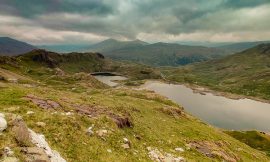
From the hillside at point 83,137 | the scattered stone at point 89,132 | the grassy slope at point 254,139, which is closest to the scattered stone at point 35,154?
the hillside at point 83,137

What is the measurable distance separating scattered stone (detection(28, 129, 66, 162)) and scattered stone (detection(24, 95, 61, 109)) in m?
10.6

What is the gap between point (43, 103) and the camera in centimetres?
3691

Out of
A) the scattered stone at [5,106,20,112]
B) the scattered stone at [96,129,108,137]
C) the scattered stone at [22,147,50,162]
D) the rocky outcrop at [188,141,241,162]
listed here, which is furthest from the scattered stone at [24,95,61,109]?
the rocky outcrop at [188,141,241,162]

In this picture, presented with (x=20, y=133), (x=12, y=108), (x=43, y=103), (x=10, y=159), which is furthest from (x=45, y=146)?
(x=43, y=103)

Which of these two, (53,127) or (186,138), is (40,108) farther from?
(186,138)

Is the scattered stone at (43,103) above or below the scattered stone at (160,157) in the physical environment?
above

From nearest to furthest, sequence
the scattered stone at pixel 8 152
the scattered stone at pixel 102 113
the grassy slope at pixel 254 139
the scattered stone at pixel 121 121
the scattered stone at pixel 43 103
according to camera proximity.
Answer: the scattered stone at pixel 8 152 → the scattered stone at pixel 43 103 → the scattered stone at pixel 102 113 → the scattered stone at pixel 121 121 → the grassy slope at pixel 254 139

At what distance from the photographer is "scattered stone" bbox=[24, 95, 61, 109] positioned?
35.9 m

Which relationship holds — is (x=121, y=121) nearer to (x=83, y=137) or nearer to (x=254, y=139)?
(x=83, y=137)

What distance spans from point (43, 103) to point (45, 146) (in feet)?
45.9

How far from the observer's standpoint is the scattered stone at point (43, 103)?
3591 centimetres

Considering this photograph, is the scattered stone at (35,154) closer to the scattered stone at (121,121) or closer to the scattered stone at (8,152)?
the scattered stone at (8,152)

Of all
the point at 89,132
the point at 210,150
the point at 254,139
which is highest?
the point at 89,132

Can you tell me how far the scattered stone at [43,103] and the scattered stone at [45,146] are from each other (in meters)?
10.6
